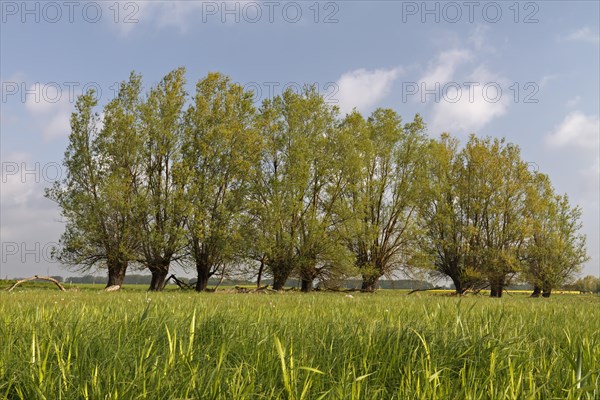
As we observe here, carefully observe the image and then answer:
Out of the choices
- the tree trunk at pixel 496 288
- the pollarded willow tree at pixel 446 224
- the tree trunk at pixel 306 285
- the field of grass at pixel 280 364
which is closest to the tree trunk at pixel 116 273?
the tree trunk at pixel 306 285

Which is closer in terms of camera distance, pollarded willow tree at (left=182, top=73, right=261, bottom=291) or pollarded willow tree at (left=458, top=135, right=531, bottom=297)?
pollarded willow tree at (left=182, top=73, right=261, bottom=291)

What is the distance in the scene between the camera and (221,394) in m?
2.36

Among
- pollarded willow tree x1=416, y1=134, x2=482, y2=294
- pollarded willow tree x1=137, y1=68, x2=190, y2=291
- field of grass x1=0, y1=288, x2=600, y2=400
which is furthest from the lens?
pollarded willow tree x1=416, y1=134, x2=482, y2=294

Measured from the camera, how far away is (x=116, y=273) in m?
30.3

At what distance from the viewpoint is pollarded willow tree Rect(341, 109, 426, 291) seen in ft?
106

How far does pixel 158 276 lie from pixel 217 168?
25.1 ft

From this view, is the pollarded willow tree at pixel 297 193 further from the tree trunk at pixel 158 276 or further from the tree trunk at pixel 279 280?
the tree trunk at pixel 158 276

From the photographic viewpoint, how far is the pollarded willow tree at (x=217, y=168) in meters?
27.9

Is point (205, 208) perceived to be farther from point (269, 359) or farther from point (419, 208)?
point (269, 359)

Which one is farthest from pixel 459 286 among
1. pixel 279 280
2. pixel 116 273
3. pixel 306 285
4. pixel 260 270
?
pixel 116 273

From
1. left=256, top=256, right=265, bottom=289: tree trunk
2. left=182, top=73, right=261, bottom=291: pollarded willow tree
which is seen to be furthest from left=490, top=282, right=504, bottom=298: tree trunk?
left=182, top=73, right=261, bottom=291: pollarded willow tree

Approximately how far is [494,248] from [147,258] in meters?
26.4

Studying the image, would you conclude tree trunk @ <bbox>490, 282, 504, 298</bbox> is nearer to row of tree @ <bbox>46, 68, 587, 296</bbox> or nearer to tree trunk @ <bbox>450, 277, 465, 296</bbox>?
tree trunk @ <bbox>450, 277, 465, 296</bbox>

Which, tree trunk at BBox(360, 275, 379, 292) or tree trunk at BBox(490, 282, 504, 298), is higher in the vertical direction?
tree trunk at BBox(360, 275, 379, 292)
